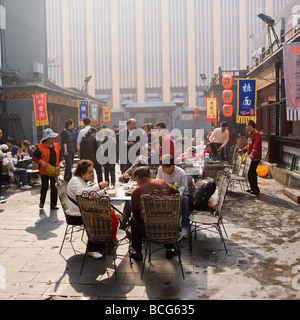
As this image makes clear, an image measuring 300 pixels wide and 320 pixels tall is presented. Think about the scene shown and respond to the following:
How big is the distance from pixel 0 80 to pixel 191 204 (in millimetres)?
15614

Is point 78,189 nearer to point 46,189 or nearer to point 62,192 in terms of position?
point 62,192

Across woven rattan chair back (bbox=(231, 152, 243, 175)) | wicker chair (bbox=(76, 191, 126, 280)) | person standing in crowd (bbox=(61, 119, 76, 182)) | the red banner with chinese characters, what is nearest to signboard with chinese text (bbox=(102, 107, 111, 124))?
the red banner with chinese characters

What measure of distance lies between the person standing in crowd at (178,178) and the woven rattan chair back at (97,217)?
55.0 inches

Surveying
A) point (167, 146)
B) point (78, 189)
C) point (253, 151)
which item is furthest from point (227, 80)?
point (78, 189)

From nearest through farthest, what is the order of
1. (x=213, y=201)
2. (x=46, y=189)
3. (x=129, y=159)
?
(x=213, y=201)
(x=46, y=189)
(x=129, y=159)

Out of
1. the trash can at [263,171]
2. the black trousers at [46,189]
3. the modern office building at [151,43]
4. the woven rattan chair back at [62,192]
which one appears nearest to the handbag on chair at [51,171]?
the black trousers at [46,189]

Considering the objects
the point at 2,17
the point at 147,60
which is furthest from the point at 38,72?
the point at 147,60

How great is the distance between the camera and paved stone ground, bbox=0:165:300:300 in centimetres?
366

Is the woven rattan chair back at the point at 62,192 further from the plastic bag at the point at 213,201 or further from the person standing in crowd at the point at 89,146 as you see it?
the person standing in crowd at the point at 89,146

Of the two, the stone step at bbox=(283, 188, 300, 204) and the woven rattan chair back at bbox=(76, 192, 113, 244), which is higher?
the woven rattan chair back at bbox=(76, 192, 113, 244)

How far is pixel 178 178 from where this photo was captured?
536cm

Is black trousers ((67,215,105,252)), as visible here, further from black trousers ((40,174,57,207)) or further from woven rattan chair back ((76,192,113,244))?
black trousers ((40,174,57,207))

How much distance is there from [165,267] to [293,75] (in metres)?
5.18

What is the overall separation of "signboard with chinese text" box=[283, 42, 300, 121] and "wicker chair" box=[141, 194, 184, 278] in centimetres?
449
